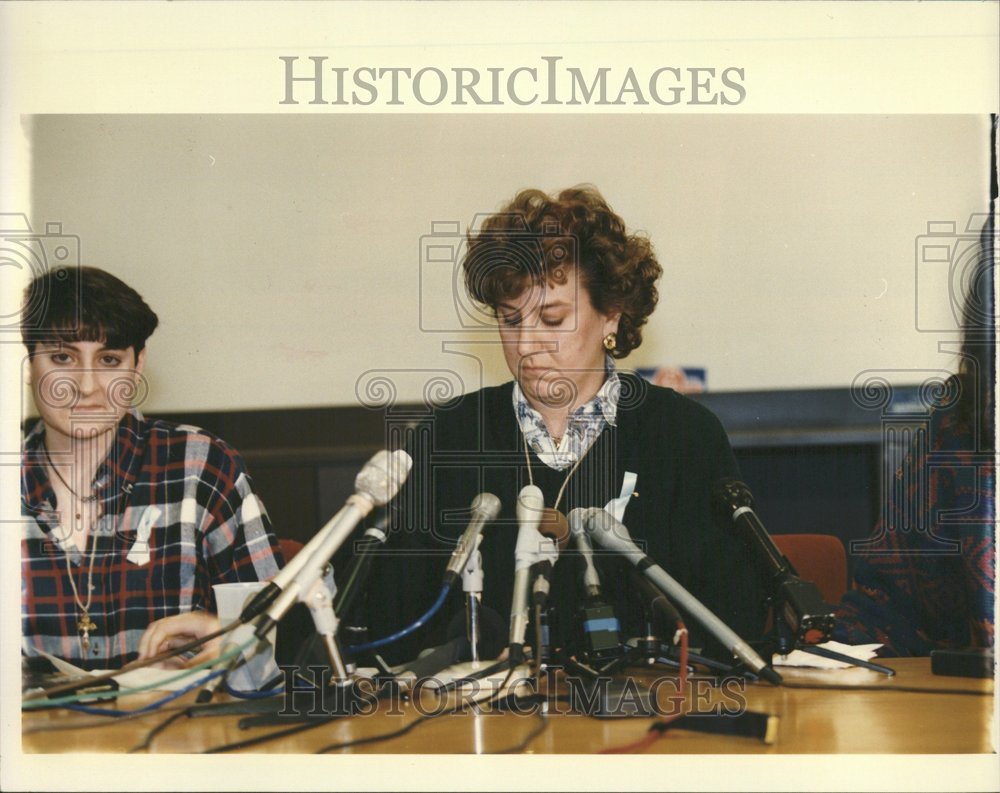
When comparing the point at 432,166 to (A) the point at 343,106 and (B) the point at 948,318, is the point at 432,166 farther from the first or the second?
(B) the point at 948,318

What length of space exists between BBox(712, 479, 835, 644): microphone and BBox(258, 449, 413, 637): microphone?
550 millimetres

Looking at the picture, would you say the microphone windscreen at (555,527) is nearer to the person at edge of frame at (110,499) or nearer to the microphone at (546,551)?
the microphone at (546,551)

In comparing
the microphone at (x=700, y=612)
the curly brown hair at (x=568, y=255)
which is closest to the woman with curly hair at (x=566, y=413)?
the curly brown hair at (x=568, y=255)

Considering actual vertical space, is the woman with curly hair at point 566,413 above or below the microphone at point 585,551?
above

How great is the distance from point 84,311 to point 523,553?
2.97 ft

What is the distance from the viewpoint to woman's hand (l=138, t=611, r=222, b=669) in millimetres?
1627

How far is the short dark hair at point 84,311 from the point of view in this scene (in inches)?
69.6

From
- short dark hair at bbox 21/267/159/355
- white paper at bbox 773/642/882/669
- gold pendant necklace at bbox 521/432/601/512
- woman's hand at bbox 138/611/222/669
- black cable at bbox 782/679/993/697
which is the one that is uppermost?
short dark hair at bbox 21/267/159/355

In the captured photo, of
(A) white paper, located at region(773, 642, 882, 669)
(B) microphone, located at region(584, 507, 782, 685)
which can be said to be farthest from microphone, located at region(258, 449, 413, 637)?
(A) white paper, located at region(773, 642, 882, 669)

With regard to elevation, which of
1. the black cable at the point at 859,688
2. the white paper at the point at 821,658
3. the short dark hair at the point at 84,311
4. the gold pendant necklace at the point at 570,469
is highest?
the short dark hair at the point at 84,311

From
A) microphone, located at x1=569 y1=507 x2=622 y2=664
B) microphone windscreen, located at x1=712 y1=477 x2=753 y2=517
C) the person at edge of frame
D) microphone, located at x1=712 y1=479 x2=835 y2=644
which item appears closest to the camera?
microphone, located at x1=712 y1=479 x2=835 y2=644

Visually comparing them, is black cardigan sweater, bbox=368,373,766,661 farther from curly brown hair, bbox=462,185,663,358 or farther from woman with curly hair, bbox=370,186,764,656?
curly brown hair, bbox=462,185,663,358

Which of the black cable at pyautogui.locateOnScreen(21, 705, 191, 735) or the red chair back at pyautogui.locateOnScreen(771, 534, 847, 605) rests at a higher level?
the red chair back at pyautogui.locateOnScreen(771, 534, 847, 605)

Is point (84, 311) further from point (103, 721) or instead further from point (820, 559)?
point (820, 559)
